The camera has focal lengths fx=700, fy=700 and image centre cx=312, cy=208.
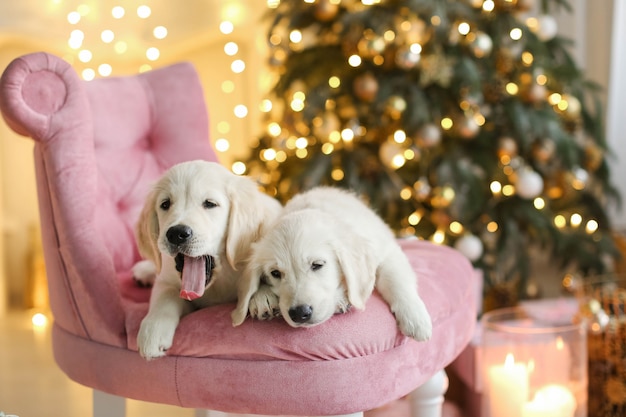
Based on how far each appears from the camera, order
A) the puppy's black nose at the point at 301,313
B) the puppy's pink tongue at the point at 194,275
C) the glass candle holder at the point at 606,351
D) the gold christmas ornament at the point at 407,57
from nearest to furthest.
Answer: the puppy's black nose at the point at 301,313 < the puppy's pink tongue at the point at 194,275 < the glass candle holder at the point at 606,351 < the gold christmas ornament at the point at 407,57

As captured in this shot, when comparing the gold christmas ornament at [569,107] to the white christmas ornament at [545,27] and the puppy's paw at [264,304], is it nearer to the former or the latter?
the white christmas ornament at [545,27]

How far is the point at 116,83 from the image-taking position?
7.32ft

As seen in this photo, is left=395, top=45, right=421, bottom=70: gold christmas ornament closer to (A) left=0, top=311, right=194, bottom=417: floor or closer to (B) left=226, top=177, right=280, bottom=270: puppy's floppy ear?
(B) left=226, top=177, right=280, bottom=270: puppy's floppy ear

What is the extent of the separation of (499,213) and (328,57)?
1092 millimetres

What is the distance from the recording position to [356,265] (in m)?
1.55

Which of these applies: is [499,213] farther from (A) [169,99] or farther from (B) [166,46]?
(B) [166,46]

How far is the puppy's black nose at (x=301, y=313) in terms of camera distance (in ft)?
4.79

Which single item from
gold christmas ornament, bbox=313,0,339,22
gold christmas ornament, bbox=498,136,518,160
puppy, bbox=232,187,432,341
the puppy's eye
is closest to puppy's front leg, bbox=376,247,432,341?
puppy, bbox=232,187,432,341

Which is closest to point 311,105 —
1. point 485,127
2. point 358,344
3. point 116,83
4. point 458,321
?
point 485,127

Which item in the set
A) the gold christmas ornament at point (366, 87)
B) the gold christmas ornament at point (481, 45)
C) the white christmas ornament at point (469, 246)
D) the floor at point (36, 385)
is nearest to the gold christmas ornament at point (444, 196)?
the white christmas ornament at point (469, 246)

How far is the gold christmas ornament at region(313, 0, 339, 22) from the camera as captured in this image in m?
3.22

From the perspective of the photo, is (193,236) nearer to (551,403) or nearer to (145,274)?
(145,274)

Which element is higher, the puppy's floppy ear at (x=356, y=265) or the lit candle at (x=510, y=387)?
the puppy's floppy ear at (x=356, y=265)

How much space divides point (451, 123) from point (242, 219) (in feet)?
6.24
